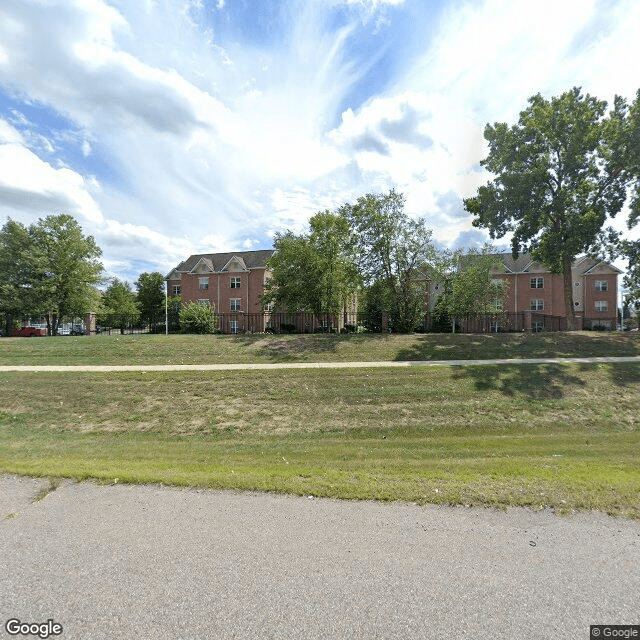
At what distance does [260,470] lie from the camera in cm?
546

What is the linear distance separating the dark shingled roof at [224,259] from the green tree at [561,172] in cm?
3064

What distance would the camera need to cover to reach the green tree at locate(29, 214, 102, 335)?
2978cm

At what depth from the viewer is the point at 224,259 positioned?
1861 inches

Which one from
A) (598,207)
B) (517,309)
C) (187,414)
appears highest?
(598,207)

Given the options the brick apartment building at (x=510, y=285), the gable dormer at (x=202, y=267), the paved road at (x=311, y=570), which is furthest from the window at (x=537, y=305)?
the paved road at (x=311, y=570)

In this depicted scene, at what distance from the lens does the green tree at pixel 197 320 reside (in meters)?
25.5

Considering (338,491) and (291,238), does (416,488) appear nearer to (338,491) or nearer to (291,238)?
(338,491)

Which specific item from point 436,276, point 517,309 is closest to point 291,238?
point 436,276

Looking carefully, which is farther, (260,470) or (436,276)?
(436,276)

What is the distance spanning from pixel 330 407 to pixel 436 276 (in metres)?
15.6

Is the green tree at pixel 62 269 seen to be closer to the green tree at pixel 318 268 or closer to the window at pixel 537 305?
the green tree at pixel 318 268

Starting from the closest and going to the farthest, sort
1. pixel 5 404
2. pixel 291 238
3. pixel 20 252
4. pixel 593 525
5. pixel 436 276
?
pixel 593 525 < pixel 5 404 < pixel 436 276 < pixel 291 238 < pixel 20 252

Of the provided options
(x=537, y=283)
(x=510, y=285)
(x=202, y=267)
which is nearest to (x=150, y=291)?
(x=202, y=267)

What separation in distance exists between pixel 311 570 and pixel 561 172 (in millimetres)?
22937
